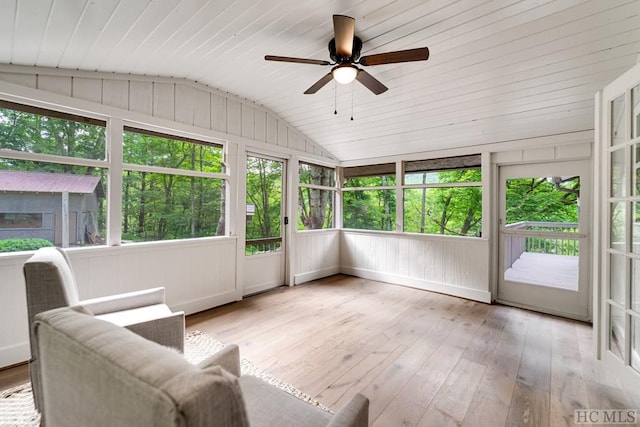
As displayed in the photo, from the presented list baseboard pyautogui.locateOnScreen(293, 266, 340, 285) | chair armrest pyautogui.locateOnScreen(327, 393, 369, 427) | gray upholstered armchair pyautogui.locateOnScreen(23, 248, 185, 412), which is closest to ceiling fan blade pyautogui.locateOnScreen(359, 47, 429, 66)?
chair armrest pyautogui.locateOnScreen(327, 393, 369, 427)

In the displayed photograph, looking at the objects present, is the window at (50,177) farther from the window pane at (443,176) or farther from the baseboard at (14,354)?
the window pane at (443,176)

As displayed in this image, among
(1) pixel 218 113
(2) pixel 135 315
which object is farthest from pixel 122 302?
(1) pixel 218 113

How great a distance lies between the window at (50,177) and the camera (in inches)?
91.2

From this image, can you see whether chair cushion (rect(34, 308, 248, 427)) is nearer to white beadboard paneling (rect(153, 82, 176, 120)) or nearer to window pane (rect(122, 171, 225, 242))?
window pane (rect(122, 171, 225, 242))

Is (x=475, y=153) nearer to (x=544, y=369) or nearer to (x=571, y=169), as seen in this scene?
(x=571, y=169)

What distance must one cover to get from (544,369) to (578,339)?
35.5 inches

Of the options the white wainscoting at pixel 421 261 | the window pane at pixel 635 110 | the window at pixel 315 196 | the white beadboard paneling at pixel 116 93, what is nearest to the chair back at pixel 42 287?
the white beadboard paneling at pixel 116 93

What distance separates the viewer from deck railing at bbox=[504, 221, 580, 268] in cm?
344

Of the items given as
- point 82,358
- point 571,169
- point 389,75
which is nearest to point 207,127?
point 389,75

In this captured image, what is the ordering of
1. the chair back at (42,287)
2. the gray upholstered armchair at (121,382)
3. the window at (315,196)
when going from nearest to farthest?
the gray upholstered armchair at (121,382) < the chair back at (42,287) < the window at (315,196)

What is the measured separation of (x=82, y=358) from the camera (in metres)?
0.58

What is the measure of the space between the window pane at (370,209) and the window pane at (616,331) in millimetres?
2999

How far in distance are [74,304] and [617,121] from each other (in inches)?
145

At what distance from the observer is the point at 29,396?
6.32 feet
